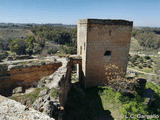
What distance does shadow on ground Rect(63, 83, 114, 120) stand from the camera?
7.63m

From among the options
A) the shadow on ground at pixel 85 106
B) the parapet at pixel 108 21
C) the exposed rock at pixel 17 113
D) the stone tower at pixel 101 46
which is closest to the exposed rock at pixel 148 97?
the stone tower at pixel 101 46

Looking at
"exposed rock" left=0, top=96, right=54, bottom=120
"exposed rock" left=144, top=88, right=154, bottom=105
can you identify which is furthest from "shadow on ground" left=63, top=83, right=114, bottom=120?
"exposed rock" left=0, top=96, right=54, bottom=120

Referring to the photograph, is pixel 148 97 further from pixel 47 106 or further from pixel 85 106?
pixel 47 106

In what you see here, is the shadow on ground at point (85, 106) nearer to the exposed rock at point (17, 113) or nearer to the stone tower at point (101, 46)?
the stone tower at point (101, 46)

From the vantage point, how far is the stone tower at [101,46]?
31.6ft

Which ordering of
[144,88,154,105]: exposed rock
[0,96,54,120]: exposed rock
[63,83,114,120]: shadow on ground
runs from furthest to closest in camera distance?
[144,88,154,105]: exposed rock, [63,83,114,120]: shadow on ground, [0,96,54,120]: exposed rock

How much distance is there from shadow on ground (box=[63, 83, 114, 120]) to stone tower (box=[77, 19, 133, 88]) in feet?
3.48

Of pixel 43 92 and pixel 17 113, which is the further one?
pixel 43 92

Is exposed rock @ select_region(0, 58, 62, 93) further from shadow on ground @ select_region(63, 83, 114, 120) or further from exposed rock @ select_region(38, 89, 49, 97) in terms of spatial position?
exposed rock @ select_region(38, 89, 49, 97)

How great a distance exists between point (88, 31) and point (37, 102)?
6.49 meters

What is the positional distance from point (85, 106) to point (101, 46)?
187 inches

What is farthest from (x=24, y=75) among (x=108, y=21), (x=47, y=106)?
(x=108, y=21)

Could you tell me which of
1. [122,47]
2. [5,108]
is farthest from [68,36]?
[5,108]

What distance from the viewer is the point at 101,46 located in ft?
33.0
